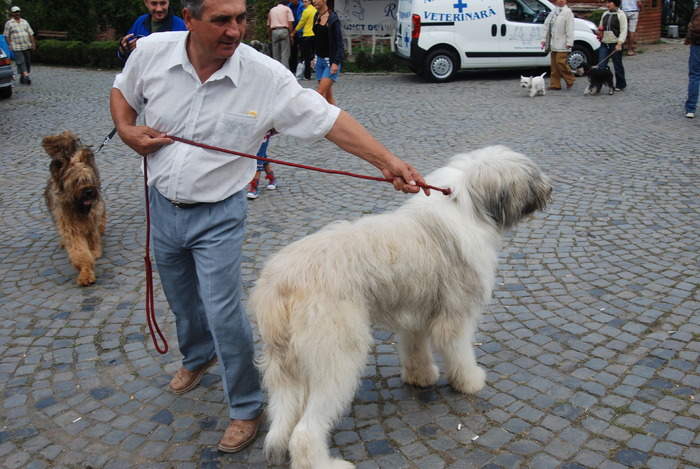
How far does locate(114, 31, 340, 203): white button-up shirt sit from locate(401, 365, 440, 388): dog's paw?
1.65m

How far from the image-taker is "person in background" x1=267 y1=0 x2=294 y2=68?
53.5ft

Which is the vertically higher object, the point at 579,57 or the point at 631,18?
the point at 631,18

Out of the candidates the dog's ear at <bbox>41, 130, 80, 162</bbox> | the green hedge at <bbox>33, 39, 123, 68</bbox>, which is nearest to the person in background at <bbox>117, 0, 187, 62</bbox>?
the dog's ear at <bbox>41, 130, 80, 162</bbox>

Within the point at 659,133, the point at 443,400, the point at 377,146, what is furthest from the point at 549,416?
the point at 659,133

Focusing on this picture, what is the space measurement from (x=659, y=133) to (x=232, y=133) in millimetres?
8869

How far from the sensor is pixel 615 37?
13695 millimetres


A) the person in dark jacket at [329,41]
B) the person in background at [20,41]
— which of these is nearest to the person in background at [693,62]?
the person in dark jacket at [329,41]

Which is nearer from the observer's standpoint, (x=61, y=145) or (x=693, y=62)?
(x=61, y=145)

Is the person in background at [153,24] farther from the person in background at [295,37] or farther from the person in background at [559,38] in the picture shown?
the person in background at [295,37]

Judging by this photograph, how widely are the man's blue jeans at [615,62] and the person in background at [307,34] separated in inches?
267

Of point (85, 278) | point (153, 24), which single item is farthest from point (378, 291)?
point (153, 24)

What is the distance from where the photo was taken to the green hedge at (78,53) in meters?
22.4

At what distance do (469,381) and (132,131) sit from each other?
2.42 meters

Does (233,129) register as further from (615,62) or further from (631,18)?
(631,18)
